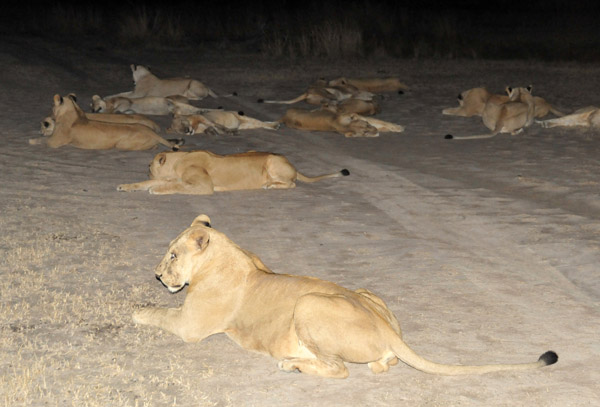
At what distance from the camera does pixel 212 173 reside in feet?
28.5

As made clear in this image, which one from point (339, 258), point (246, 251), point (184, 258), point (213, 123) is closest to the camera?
point (184, 258)

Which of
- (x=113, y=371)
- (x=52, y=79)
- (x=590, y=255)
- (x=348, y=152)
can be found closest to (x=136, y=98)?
(x=52, y=79)

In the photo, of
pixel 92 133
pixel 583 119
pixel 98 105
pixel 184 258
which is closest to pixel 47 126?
pixel 92 133

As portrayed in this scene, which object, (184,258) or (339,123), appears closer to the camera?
(184,258)

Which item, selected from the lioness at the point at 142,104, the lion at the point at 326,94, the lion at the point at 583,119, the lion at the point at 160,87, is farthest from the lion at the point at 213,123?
the lion at the point at 583,119

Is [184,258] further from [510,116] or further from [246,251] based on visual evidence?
[510,116]

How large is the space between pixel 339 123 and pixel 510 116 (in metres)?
2.20

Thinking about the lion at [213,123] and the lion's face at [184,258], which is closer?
the lion's face at [184,258]

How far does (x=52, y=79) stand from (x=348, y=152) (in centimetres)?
704

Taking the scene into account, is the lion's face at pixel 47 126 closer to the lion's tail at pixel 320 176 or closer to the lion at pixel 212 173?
the lion at pixel 212 173

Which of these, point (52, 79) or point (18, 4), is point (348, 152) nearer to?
point (52, 79)

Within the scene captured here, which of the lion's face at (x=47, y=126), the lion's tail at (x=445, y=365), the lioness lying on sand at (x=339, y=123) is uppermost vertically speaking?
the lion's tail at (x=445, y=365)

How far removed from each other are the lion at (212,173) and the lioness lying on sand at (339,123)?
325 cm

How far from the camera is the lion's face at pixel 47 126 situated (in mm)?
10914
